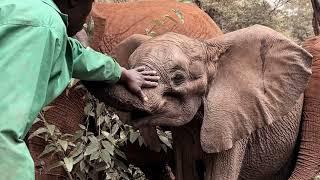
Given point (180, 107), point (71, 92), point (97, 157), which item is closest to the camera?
point (180, 107)

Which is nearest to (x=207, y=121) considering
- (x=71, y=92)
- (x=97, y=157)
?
(x=97, y=157)

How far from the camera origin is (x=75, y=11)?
2.81 m

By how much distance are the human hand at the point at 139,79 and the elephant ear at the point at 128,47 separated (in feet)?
2.46

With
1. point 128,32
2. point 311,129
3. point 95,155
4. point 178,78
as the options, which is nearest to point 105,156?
point 95,155

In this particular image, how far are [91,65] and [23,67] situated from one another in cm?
84

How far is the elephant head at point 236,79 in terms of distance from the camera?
13.3 ft

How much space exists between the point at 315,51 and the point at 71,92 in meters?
1.84

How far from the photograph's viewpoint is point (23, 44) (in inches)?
79.9

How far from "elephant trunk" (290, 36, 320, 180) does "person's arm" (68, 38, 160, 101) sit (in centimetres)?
170

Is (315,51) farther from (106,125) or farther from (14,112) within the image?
(14,112)

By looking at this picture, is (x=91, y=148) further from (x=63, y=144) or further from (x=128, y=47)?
(x=128, y=47)

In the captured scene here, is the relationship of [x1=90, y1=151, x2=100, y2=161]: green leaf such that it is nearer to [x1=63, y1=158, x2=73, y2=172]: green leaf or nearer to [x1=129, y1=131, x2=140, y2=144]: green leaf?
[x1=63, y1=158, x2=73, y2=172]: green leaf

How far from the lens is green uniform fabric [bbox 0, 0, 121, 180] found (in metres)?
2.00

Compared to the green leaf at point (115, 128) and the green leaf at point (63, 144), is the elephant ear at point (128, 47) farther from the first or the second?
the green leaf at point (63, 144)
